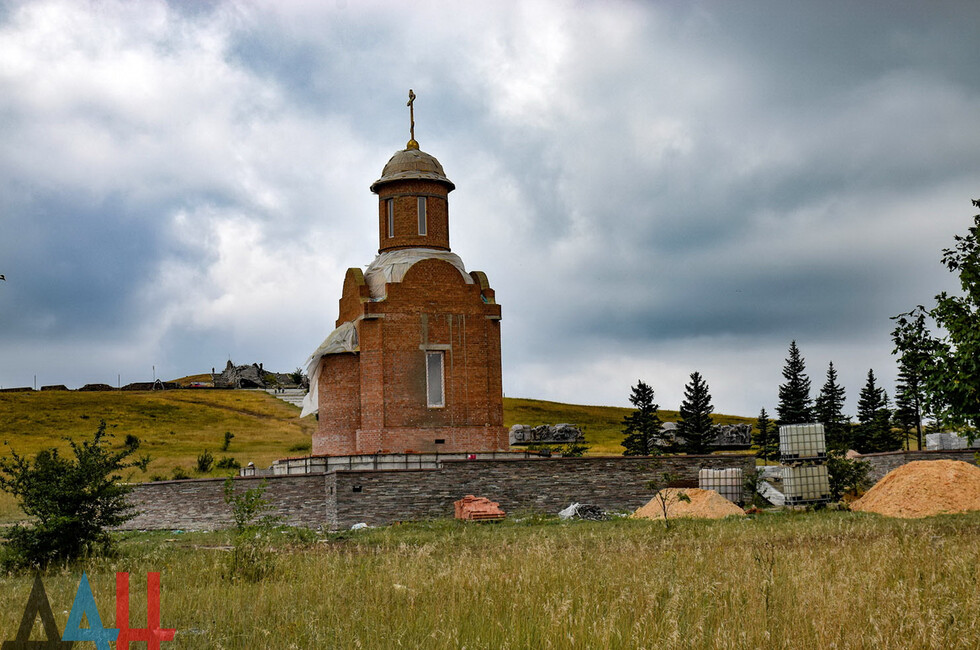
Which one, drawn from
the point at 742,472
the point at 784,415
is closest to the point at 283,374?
the point at 784,415

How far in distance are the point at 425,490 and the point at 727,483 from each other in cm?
849

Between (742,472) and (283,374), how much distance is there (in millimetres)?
82338

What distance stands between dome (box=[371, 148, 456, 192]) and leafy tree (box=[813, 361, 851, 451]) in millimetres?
32627

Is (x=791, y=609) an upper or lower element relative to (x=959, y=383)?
lower

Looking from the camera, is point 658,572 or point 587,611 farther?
point 658,572

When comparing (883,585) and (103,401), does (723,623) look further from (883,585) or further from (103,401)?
(103,401)

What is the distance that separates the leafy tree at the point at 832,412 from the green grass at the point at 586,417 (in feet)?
41.9

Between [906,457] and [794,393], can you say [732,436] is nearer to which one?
[794,393]

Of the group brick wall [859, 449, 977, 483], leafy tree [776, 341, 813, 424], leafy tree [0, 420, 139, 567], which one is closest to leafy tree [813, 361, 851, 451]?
leafy tree [776, 341, 813, 424]

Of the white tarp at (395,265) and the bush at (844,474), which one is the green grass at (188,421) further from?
the bush at (844,474)

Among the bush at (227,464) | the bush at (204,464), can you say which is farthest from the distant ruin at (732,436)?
the bush at (204,464)

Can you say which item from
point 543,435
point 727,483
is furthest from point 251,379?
point 727,483

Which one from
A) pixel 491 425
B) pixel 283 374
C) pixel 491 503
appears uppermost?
pixel 283 374

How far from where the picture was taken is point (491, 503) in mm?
25469
